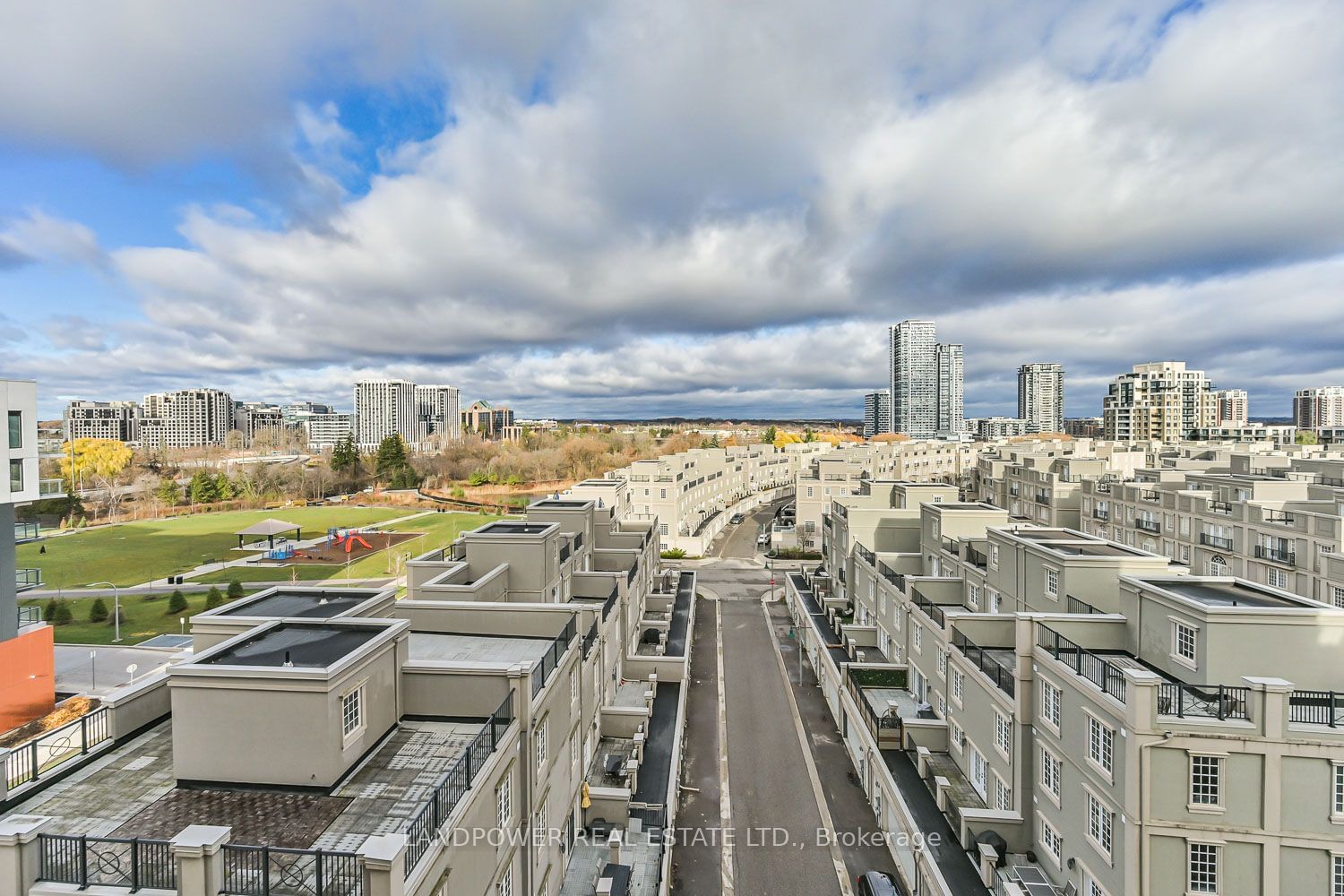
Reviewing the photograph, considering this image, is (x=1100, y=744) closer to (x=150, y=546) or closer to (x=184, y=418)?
(x=150, y=546)

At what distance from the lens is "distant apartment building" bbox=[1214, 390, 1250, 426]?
139m

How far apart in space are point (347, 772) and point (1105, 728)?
13.8m

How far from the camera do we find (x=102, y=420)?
15750cm

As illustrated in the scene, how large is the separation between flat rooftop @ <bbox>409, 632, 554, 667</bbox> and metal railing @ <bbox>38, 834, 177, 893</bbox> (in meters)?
6.47

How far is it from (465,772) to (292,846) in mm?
2218

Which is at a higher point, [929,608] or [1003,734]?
[929,608]

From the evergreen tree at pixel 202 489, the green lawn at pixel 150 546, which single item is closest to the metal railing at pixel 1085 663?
the green lawn at pixel 150 546

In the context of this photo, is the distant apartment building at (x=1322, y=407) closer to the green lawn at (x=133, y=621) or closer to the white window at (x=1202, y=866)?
the white window at (x=1202, y=866)

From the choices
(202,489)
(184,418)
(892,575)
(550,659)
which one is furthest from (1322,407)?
(184,418)

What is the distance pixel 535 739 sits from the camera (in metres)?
11.4

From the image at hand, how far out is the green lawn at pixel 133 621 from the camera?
3206cm

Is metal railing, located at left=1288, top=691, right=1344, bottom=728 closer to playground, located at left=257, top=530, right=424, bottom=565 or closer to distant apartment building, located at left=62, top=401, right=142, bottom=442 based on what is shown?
playground, located at left=257, top=530, right=424, bottom=565

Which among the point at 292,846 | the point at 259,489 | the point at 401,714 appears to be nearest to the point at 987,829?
the point at 401,714

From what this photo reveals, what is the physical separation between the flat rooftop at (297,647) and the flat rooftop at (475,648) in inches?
127
